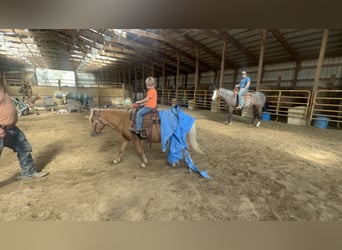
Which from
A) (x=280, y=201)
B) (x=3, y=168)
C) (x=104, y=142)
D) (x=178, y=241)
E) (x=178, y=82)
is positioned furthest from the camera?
(x=178, y=82)

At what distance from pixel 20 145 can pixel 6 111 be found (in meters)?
0.44

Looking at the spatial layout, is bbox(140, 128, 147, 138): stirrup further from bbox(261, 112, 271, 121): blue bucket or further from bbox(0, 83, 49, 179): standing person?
bbox(261, 112, 271, 121): blue bucket

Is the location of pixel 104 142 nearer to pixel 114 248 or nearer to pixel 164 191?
pixel 164 191

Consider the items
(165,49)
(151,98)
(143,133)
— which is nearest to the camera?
(151,98)

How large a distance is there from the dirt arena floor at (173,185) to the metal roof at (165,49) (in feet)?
6.52

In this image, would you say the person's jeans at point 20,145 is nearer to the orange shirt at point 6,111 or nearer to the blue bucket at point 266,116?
the orange shirt at point 6,111

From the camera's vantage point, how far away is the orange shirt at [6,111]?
1.35 m

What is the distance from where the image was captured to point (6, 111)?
1.39 meters

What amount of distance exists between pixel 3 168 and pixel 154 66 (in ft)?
9.55

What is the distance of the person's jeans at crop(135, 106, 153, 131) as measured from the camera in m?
2.07

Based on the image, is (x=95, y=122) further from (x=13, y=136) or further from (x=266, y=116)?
(x=266, y=116)

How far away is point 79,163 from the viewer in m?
2.31

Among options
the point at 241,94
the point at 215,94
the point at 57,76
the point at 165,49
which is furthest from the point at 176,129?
the point at 57,76

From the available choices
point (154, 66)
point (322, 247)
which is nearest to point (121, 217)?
point (322, 247)
